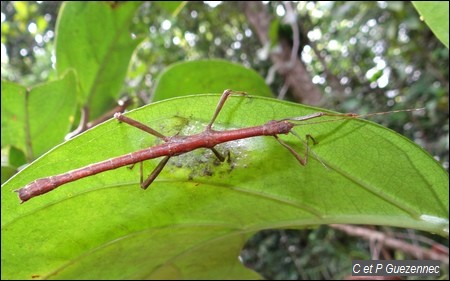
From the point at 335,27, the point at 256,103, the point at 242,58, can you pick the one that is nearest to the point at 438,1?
the point at 256,103

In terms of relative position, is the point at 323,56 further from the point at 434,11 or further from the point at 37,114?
the point at 37,114

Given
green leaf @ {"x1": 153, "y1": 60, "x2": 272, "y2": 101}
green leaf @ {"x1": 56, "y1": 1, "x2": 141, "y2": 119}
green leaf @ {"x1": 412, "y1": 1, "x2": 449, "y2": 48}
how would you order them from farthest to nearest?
green leaf @ {"x1": 56, "y1": 1, "x2": 141, "y2": 119}
green leaf @ {"x1": 153, "y1": 60, "x2": 272, "y2": 101}
green leaf @ {"x1": 412, "y1": 1, "x2": 449, "y2": 48}

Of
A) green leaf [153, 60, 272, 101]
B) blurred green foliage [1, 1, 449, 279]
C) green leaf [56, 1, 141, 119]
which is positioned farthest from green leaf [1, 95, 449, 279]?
blurred green foliage [1, 1, 449, 279]

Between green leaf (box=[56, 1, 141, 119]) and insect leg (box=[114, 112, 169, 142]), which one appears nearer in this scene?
insect leg (box=[114, 112, 169, 142])

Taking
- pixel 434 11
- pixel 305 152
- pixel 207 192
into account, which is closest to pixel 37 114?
pixel 207 192

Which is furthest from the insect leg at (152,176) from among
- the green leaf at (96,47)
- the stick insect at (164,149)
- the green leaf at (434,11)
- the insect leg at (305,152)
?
the green leaf at (96,47)

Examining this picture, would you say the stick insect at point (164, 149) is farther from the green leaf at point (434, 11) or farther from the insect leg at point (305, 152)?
the green leaf at point (434, 11)

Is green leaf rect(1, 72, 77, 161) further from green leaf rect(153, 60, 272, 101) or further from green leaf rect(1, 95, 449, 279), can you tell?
green leaf rect(1, 95, 449, 279)

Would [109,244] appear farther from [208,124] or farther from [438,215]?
[438,215]
